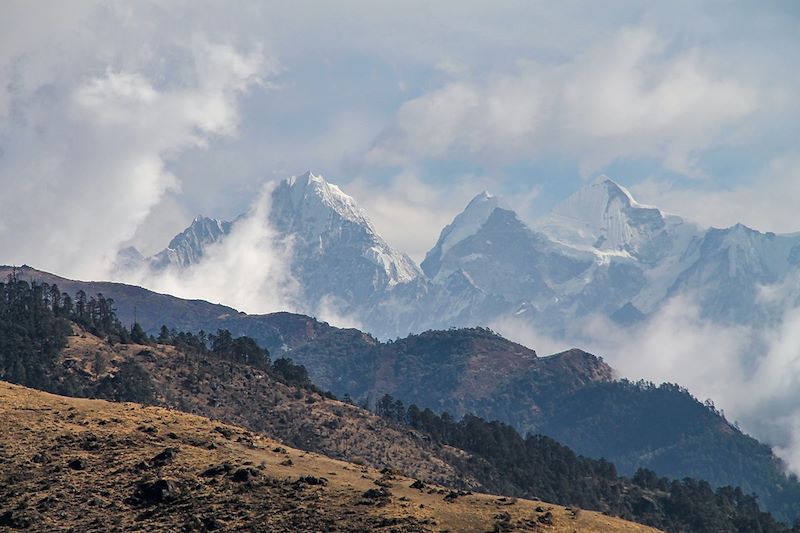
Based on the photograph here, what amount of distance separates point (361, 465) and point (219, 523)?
4239 centimetres

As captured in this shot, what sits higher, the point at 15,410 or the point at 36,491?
the point at 15,410

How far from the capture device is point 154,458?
4355 inches

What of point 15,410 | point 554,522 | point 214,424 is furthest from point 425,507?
point 15,410

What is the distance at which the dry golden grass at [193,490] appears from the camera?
95.4 m

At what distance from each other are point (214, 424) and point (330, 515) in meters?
44.0

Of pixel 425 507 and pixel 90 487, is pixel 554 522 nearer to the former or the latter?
pixel 425 507

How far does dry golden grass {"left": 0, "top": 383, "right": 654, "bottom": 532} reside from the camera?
95.4 m

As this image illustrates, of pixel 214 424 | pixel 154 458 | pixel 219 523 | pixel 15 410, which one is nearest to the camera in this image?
pixel 219 523

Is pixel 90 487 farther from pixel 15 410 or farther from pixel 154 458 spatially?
pixel 15 410

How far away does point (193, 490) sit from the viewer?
102250 mm

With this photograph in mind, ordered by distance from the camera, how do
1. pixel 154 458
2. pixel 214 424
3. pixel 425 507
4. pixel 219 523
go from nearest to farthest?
pixel 219 523 → pixel 425 507 → pixel 154 458 → pixel 214 424

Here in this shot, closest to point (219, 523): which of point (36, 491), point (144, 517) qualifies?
point (144, 517)

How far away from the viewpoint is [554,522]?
102938 mm

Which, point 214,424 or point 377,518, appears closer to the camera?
point 377,518
